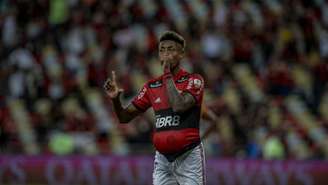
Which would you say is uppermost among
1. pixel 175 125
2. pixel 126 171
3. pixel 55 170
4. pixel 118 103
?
pixel 118 103

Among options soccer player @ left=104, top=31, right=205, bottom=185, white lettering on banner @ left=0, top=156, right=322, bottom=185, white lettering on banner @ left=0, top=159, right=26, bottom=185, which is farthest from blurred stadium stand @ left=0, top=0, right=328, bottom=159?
soccer player @ left=104, top=31, right=205, bottom=185

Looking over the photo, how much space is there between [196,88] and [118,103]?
734 millimetres

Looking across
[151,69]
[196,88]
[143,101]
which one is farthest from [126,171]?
[196,88]

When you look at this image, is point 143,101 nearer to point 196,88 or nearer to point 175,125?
point 175,125

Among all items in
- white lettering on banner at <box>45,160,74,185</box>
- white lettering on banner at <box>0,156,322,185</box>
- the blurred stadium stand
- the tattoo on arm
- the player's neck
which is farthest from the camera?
white lettering on banner at <box>45,160,74,185</box>

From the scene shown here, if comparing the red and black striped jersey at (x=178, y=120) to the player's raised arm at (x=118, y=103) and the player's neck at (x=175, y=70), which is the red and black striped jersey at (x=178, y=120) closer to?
the player's neck at (x=175, y=70)

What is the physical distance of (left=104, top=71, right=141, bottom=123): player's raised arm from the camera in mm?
7910

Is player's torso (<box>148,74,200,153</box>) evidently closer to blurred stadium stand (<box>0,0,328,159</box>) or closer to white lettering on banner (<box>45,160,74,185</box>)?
blurred stadium stand (<box>0,0,328,159</box>)

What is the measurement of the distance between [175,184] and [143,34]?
1264 cm

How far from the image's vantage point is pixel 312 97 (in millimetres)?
18500

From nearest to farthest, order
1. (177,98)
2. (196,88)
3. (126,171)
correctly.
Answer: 1. (177,98)
2. (196,88)
3. (126,171)

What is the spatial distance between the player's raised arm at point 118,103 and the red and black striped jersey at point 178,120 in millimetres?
298

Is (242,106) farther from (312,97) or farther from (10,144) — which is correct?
(10,144)

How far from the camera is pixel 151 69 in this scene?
63.4 ft
